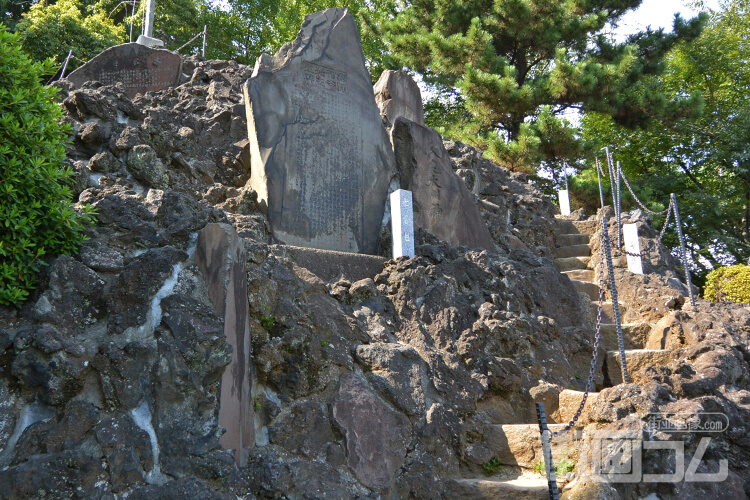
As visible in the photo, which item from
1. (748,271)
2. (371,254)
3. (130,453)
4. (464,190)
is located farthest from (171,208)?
(748,271)

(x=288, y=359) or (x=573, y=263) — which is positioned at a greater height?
(x=573, y=263)

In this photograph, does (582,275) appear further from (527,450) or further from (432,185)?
(527,450)

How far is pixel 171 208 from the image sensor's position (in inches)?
153

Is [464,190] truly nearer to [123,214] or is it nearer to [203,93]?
[203,93]

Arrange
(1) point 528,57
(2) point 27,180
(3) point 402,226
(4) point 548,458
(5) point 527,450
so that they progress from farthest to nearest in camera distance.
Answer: (1) point 528,57, (3) point 402,226, (5) point 527,450, (4) point 548,458, (2) point 27,180

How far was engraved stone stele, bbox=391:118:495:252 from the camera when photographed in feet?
23.7

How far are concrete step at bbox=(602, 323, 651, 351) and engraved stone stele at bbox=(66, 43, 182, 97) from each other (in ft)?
24.0

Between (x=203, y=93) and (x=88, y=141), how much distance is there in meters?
→ 2.58

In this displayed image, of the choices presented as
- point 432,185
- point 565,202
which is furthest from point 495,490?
point 565,202

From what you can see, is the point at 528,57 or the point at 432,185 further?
the point at 528,57

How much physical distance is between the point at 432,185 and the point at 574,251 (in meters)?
3.36

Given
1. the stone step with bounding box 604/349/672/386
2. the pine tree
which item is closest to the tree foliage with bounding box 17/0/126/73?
the pine tree

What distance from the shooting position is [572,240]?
9.91 m

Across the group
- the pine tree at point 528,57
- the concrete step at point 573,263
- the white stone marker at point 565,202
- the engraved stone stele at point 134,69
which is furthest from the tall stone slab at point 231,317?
the white stone marker at point 565,202
